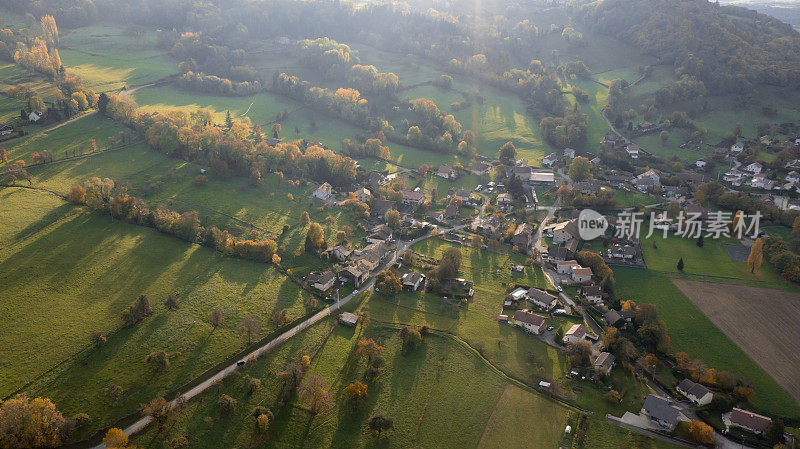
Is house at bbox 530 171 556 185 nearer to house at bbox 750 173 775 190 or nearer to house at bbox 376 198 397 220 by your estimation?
house at bbox 376 198 397 220

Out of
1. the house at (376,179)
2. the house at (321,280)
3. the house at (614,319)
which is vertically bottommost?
the house at (376,179)

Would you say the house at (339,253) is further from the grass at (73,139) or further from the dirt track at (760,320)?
the grass at (73,139)

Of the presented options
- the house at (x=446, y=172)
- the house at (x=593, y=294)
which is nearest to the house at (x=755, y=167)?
the house at (x=446, y=172)

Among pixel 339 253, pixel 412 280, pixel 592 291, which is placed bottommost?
pixel 339 253

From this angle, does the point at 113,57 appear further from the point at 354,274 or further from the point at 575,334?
the point at 575,334

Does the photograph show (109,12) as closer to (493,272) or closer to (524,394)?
(493,272)

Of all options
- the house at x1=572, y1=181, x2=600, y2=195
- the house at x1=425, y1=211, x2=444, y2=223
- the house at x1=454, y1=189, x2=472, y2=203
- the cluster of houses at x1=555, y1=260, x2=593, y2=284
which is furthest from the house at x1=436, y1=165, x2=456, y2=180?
the cluster of houses at x1=555, y1=260, x2=593, y2=284

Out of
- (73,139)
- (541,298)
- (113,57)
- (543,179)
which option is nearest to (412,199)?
(543,179)
